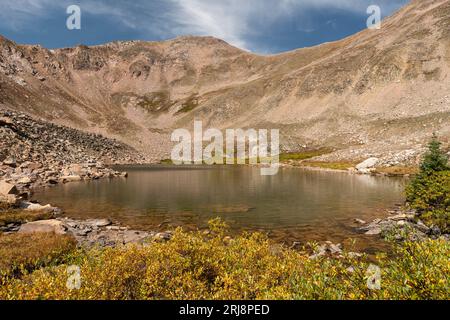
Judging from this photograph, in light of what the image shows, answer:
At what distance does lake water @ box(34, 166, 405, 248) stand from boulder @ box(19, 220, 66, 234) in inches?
275

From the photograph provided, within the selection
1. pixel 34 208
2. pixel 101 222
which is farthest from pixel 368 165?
pixel 34 208

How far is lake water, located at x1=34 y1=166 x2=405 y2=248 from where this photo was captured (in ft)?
102

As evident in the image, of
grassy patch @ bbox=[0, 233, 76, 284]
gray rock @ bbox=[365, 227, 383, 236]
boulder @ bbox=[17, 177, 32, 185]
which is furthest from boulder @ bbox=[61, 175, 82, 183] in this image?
gray rock @ bbox=[365, 227, 383, 236]

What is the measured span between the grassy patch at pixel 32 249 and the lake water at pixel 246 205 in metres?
9.58

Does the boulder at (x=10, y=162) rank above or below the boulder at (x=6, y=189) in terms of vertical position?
above

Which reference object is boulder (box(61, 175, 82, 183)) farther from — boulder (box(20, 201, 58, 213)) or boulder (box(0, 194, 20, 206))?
boulder (box(20, 201, 58, 213))

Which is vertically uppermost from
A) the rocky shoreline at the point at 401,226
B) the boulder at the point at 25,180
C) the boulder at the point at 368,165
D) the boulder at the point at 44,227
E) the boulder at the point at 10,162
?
the boulder at the point at 10,162

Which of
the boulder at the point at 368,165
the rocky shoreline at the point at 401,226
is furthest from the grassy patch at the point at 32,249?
the boulder at the point at 368,165

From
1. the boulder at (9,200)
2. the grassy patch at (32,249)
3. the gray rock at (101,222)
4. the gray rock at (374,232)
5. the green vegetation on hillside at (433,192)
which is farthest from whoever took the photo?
the boulder at (9,200)

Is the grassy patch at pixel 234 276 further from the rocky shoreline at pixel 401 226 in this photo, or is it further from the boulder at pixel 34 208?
the boulder at pixel 34 208

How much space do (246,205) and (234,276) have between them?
3161 cm

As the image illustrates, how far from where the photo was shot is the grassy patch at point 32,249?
18.0 meters

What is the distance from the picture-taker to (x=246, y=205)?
1671 inches
